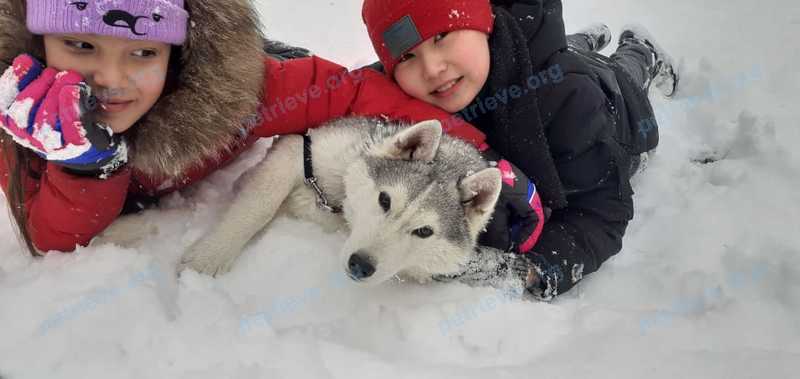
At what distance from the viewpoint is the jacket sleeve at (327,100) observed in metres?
2.94

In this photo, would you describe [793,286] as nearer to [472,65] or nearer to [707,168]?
[707,168]

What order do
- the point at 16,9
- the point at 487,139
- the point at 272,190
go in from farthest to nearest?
1. the point at 487,139
2. the point at 272,190
3. the point at 16,9

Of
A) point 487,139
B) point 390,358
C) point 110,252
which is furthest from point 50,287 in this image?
point 487,139

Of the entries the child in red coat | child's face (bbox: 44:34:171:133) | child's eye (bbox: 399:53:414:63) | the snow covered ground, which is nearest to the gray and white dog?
the snow covered ground

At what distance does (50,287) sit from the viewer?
2219 millimetres

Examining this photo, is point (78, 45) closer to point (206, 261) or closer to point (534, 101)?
point (206, 261)

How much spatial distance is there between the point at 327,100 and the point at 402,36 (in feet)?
1.90

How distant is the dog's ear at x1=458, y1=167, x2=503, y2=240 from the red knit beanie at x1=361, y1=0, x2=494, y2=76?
0.97 metres

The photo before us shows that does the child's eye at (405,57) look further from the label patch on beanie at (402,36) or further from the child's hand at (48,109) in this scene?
the child's hand at (48,109)

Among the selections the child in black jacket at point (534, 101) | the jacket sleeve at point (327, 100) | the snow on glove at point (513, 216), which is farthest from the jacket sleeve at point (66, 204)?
the snow on glove at point (513, 216)

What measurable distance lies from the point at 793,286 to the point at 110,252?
3.46 metres

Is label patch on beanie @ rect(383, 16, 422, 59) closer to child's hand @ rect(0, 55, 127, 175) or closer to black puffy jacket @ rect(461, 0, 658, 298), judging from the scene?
black puffy jacket @ rect(461, 0, 658, 298)

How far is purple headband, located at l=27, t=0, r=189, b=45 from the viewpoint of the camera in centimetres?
198

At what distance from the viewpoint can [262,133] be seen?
3008 mm
